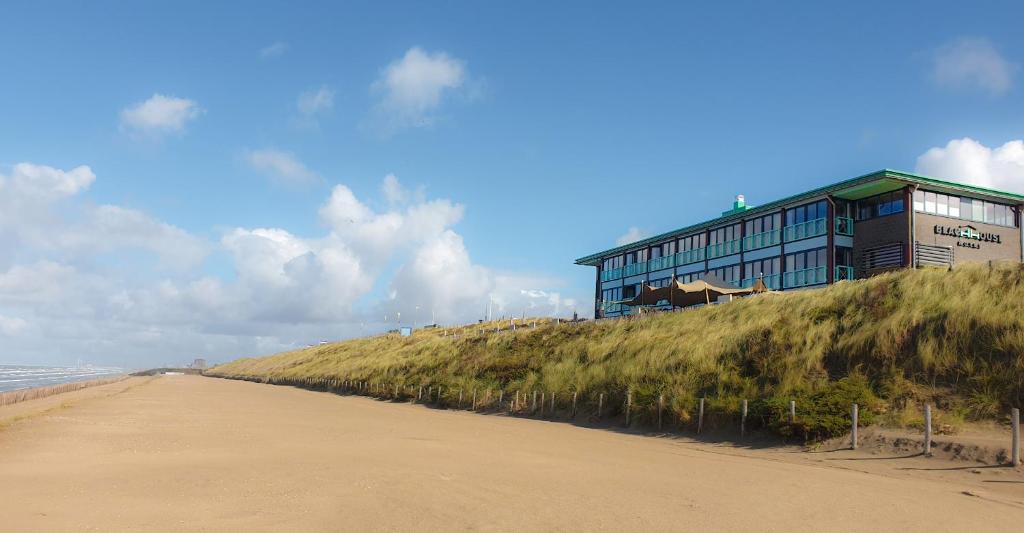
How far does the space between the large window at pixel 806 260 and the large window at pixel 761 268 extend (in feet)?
3.26

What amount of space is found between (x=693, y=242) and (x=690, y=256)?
1167 mm

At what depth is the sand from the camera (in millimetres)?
9500

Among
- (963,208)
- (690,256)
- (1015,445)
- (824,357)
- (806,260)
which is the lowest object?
(1015,445)

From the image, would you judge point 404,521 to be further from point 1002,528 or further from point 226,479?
point 1002,528

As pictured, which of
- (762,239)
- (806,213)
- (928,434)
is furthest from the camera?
(762,239)

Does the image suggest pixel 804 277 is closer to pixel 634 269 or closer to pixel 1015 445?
pixel 634 269

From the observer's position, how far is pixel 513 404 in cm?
3222

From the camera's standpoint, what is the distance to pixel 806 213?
138ft

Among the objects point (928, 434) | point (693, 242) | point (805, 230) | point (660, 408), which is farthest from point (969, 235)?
point (928, 434)

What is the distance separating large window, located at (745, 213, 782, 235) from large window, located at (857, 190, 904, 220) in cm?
529

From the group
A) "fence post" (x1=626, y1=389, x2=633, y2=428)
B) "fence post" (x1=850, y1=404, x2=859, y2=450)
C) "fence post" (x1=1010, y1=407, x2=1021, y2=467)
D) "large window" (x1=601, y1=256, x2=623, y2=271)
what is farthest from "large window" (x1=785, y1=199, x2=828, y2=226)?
"fence post" (x1=1010, y1=407, x2=1021, y2=467)

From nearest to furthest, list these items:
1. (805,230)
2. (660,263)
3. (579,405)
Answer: (579,405) → (805,230) → (660,263)

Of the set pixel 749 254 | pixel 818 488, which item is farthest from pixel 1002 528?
pixel 749 254

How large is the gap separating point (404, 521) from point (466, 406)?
2661cm
